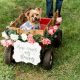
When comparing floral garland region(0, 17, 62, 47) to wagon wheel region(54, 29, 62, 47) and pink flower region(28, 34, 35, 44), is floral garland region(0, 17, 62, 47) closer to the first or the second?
pink flower region(28, 34, 35, 44)

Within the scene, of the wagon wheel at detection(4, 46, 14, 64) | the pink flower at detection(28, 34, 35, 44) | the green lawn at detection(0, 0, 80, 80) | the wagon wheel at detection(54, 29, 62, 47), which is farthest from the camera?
the wagon wheel at detection(54, 29, 62, 47)

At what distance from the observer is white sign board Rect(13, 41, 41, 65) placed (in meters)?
5.37

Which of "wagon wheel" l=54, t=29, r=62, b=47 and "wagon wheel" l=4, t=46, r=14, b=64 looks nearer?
"wagon wheel" l=4, t=46, r=14, b=64

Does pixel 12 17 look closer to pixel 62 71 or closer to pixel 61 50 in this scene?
pixel 61 50

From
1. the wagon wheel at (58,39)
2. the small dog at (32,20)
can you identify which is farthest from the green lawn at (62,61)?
the small dog at (32,20)

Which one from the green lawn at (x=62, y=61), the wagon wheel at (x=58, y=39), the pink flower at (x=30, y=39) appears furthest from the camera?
the wagon wheel at (x=58, y=39)

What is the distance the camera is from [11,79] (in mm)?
5320

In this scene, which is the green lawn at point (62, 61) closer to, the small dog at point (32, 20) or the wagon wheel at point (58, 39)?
the wagon wheel at point (58, 39)

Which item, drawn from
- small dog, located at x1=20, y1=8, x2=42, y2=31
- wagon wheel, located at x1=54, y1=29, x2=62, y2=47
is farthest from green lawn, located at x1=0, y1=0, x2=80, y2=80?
small dog, located at x1=20, y1=8, x2=42, y2=31

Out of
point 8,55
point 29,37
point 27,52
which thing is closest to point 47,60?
point 27,52

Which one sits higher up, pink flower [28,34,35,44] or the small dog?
the small dog

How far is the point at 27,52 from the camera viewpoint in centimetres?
543

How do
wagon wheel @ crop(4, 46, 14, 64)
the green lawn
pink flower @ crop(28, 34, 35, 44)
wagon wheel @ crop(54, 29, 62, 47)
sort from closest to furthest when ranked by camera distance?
pink flower @ crop(28, 34, 35, 44)
the green lawn
wagon wheel @ crop(4, 46, 14, 64)
wagon wheel @ crop(54, 29, 62, 47)

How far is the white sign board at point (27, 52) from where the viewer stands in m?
5.37
